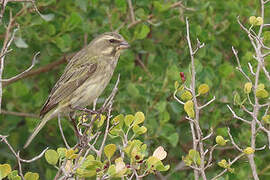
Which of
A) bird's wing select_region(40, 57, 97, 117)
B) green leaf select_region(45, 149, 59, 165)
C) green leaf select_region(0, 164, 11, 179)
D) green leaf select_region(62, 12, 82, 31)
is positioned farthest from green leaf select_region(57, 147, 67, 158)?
green leaf select_region(62, 12, 82, 31)

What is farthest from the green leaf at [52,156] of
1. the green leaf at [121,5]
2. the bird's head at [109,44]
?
the green leaf at [121,5]

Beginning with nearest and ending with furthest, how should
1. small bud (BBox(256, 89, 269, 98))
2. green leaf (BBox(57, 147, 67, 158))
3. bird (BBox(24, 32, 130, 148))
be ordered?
1. green leaf (BBox(57, 147, 67, 158))
2. small bud (BBox(256, 89, 269, 98))
3. bird (BBox(24, 32, 130, 148))

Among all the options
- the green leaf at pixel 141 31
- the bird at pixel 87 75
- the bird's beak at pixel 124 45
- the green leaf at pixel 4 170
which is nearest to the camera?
the green leaf at pixel 4 170

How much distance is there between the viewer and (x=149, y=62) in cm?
616

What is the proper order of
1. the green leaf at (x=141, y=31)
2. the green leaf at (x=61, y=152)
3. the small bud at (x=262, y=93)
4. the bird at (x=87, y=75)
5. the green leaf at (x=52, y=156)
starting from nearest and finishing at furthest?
the green leaf at (x=52, y=156), the green leaf at (x=61, y=152), the small bud at (x=262, y=93), the bird at (x=87, y=75), the green leaf at (x=141, y=31)

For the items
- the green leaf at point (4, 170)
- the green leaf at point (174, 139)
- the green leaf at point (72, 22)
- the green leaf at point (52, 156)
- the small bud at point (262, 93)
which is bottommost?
the green leaf at point (174, 139)

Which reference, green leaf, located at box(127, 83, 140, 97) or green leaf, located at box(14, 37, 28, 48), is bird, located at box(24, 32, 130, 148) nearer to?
green leaf, located at box(127, 83, 140, 97)

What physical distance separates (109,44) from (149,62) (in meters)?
0.63

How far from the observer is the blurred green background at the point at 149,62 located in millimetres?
5699

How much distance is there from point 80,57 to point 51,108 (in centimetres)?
67

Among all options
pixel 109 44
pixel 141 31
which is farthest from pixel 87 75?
pixel 141 31

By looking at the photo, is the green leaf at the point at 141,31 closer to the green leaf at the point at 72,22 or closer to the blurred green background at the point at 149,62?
the blurred green background at the point at 149,62

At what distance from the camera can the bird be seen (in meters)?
5.45

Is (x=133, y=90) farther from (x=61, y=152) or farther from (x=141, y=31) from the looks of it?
(x=61, y=152)
